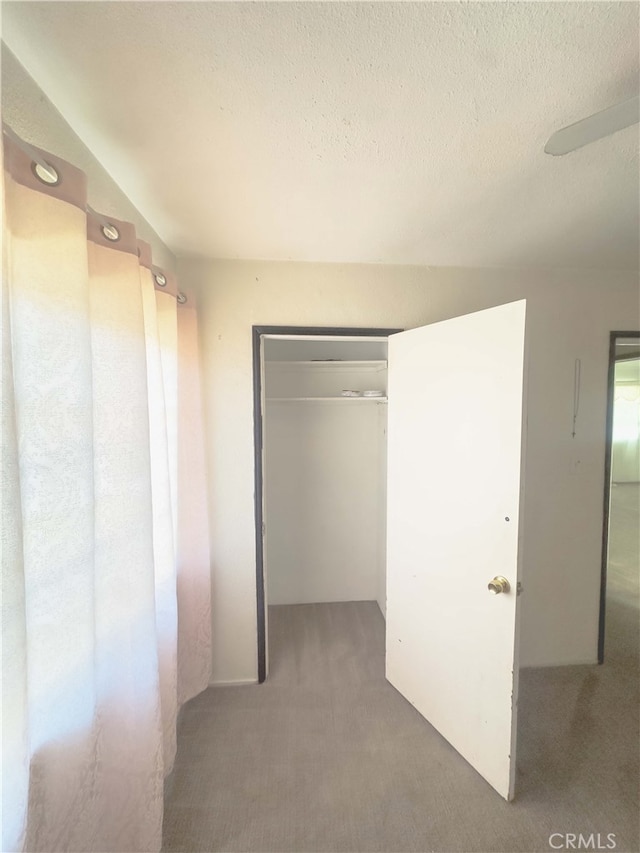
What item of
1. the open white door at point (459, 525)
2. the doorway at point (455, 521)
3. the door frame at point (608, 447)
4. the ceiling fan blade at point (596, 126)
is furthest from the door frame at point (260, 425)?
the door frame at point (608, 447)

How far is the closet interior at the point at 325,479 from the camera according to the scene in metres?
2.48

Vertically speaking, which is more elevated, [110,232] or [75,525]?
[110,232]

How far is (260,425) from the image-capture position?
1.75m

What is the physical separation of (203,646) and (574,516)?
7.38 ft

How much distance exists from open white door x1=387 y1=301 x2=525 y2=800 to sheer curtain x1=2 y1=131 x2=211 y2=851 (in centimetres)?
120

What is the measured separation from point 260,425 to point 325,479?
985 millimetres

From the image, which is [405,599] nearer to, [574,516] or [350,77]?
[574,516]

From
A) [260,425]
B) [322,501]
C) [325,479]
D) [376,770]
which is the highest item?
[260,425]

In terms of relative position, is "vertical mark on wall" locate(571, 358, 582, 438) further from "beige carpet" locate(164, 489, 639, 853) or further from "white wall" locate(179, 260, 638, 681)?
"beige carpet" locate(164, 489, 639, 853)

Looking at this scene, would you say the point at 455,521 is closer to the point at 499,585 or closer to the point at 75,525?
the point at 499,585

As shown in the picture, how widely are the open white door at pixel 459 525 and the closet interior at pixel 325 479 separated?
2.44 feet

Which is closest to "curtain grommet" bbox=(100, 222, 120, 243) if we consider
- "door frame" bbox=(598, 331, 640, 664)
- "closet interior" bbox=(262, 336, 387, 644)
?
"closet interior" bbox=(262, 336, 387, 644)

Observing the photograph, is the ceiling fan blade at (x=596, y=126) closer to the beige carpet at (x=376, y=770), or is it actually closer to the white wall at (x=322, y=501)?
the white wall at (x=322, y=501)

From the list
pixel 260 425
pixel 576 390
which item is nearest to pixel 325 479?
pixel 260 425
